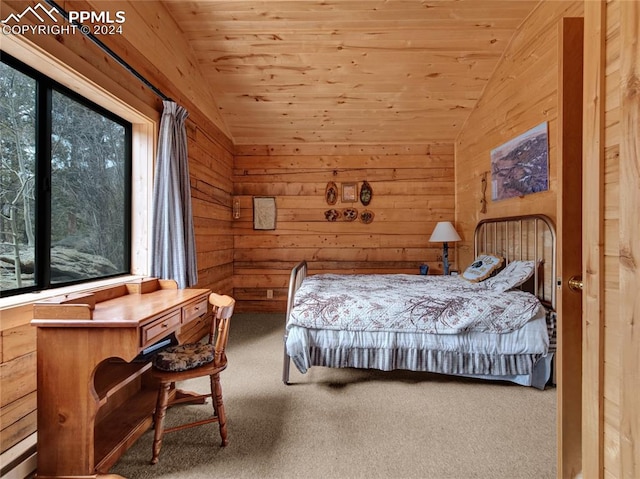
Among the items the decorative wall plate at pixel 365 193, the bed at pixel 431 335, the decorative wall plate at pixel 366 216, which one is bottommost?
the bed at pixel 431 335

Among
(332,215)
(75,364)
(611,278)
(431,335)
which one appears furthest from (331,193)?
(611,278)

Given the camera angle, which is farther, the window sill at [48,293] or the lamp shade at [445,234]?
Answer: the lamp shade at [445,234]

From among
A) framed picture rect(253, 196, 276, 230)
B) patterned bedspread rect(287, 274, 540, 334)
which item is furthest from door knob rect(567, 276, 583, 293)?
framed picture rect(253, 196, 276, 230)

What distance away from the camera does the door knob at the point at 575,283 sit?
100 cm

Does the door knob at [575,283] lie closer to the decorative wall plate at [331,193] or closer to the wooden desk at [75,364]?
the wooden desk at [75,364]

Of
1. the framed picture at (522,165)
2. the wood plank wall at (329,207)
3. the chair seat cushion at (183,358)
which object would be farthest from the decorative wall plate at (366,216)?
the chair seat cushion at (183,358)

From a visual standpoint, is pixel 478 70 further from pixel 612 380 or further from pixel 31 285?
pixel 31 285

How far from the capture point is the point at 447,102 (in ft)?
12.0

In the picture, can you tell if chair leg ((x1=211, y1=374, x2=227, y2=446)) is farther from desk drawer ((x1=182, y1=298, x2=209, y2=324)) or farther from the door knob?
the door knob

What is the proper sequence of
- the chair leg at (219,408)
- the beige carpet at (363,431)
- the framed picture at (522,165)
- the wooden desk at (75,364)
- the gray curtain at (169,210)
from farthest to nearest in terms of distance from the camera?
the framed picture at (522,165), the gray curtain at (169,210), the chair leg at (219,408), the beige carpet at (363,431), the wooden desk at (75,364)

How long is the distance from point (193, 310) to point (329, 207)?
2948 mm

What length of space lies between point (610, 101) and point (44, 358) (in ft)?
7.12

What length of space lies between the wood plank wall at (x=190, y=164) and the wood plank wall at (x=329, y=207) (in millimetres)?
330

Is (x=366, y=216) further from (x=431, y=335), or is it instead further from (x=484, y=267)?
(x=431, y=335)
